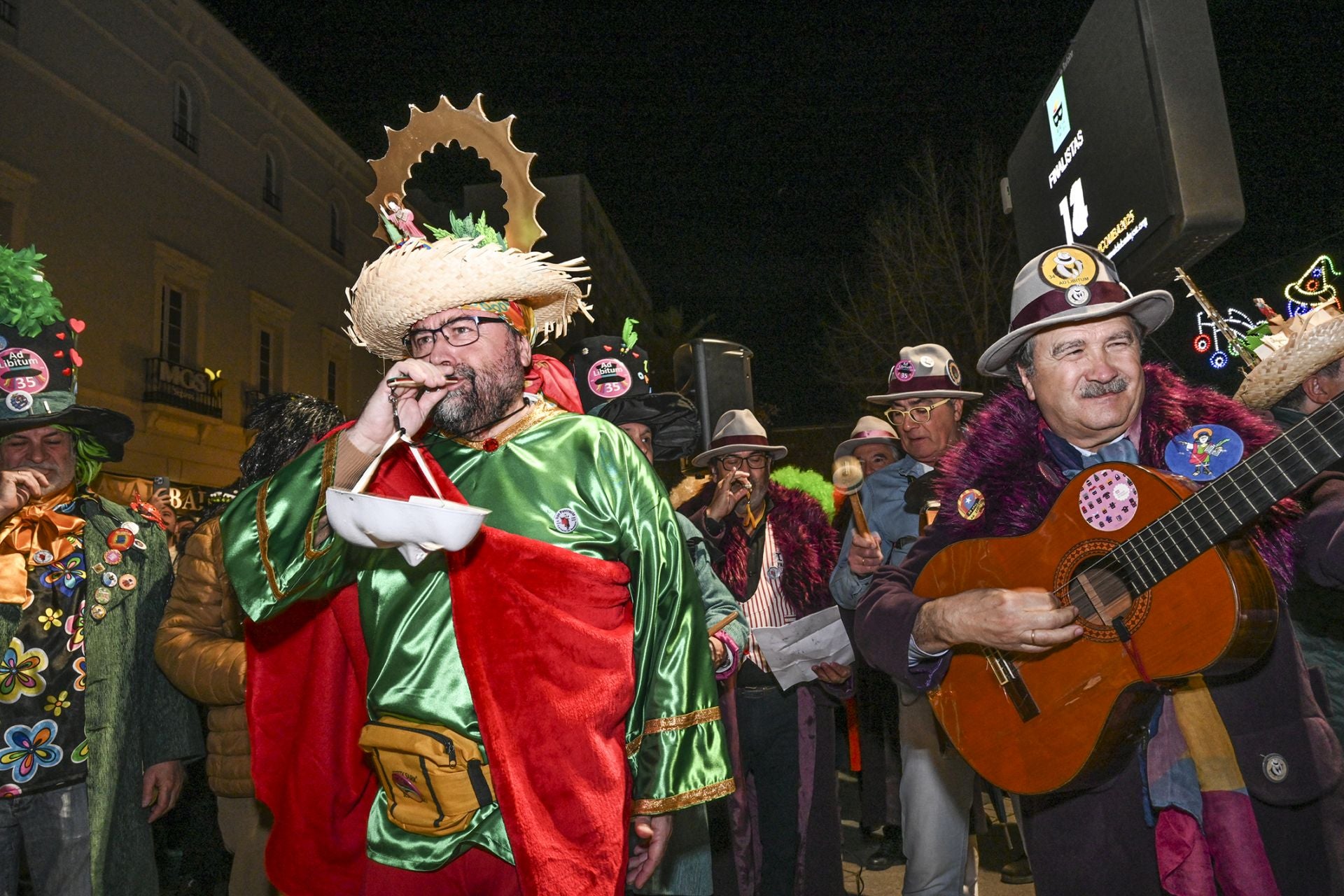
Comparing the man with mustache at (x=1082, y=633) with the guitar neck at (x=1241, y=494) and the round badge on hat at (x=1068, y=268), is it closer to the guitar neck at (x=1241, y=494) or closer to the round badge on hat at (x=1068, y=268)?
the round badge on hat at (x=1068, y=268)

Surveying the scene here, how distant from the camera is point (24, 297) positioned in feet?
12.4

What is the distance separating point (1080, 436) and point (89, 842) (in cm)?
371

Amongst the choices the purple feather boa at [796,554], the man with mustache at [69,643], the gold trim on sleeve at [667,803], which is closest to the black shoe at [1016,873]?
the purple feather boa at [796,554]

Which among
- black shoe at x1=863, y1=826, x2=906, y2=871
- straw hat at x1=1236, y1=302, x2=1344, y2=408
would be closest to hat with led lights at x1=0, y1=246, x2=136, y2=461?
straw hat at x1=1236, y1=302, x2=1344, y2=408

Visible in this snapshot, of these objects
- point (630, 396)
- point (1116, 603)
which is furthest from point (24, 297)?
point (1116, 603)

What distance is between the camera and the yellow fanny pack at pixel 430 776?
7.39 ft

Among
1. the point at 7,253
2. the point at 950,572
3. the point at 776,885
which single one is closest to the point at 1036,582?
the point at 950,572

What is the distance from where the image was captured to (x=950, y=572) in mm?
2836

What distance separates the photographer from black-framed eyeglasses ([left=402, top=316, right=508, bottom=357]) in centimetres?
268

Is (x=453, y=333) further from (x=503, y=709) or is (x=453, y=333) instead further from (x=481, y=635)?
(x=503, y=709)

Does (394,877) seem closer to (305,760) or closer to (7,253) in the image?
(305,760)

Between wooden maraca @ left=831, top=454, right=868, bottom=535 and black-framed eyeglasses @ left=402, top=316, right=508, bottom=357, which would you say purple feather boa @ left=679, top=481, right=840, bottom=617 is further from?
black-framed eyeglasses @ left=402, top=316, right=508, bottom=357

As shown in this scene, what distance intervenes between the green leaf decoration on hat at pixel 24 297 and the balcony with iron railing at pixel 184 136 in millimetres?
16783

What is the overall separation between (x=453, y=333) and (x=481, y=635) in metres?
0.86
